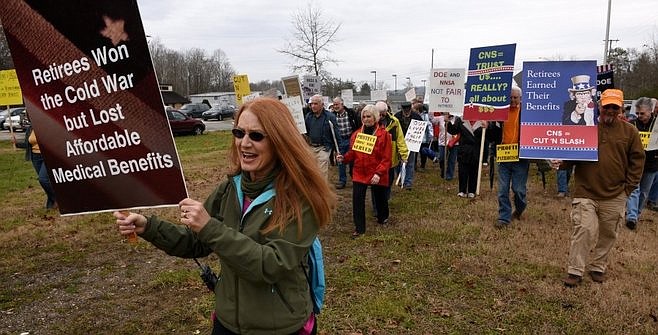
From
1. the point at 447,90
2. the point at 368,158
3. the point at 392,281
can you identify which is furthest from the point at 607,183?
the point at 447,90

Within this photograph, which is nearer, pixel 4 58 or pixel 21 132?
pixel 21 132

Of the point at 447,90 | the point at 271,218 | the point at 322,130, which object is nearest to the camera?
the point at 271,218

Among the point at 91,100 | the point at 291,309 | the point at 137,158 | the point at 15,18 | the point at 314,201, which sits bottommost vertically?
the point at 291,309

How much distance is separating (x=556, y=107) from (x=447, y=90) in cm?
527

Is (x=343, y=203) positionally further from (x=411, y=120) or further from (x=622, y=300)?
(x=622, y=300)

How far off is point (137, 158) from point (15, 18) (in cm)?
75

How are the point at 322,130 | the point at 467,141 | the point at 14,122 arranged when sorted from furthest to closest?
the point at 14,122, the point at 467,141, the point at 322,130

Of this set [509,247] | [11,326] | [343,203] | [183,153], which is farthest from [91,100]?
[183,153]

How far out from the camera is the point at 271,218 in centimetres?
206

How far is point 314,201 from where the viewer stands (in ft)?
6.93

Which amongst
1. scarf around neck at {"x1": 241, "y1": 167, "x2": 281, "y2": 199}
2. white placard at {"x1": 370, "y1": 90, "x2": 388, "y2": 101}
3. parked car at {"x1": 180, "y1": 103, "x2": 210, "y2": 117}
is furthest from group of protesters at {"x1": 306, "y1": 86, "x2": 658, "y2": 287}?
parked car at {"x1": 180, "y1": 103, "x2": 210, "y2": 117}

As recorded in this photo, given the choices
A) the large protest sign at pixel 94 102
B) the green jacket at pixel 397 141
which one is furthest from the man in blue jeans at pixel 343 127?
the large protest sign at pixel 94 102

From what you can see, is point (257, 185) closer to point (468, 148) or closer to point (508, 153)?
point (508, 153)

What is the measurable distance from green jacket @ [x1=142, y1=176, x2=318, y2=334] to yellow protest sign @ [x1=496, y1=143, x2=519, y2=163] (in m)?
5.59
